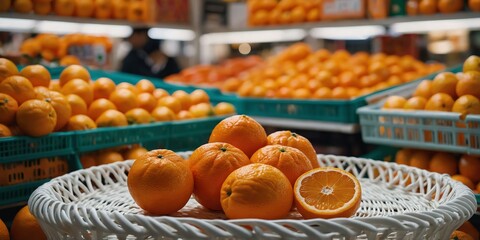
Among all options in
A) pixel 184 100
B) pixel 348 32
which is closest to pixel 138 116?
pixel 184 100

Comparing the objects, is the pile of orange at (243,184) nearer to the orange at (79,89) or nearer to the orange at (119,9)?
the orange at (79,89)

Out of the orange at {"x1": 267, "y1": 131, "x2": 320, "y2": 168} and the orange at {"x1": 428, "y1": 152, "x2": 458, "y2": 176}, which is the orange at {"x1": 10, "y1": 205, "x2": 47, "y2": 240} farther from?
the orange at {"x1": 428, "y1": 152, "x2": 458, "y2": 176}

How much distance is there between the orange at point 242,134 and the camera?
1.29 metres

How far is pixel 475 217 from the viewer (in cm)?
202

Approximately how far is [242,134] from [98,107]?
36.5 inches

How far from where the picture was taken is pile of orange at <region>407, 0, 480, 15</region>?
354cm

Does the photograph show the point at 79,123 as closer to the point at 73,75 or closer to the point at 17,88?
the point at 17,88

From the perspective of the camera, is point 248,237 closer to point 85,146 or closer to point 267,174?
point 267,174

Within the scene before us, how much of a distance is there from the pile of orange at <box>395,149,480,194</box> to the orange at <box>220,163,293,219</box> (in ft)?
4.15

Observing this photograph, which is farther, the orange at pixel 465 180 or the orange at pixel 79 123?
the orange at pixel 465 180

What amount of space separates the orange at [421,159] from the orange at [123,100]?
1261 mm

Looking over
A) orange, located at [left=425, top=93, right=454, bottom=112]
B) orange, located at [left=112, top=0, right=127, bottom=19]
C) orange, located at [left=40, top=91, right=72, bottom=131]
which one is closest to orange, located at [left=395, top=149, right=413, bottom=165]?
orange, located at [left=425, top=93, right=454, bottom=112]

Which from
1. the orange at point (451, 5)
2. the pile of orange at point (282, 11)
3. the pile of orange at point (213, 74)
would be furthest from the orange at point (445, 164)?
the pile of orange at point (282, 11)

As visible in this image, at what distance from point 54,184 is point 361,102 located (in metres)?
2.09
